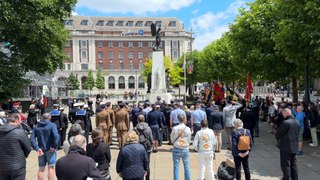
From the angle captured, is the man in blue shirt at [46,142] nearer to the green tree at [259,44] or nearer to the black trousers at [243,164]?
the black trousers at [243,164]

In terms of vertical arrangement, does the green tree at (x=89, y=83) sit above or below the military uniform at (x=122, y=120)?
above

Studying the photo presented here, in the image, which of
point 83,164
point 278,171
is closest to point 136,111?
point 278,171

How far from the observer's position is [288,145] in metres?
7.72

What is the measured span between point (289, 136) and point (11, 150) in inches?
233

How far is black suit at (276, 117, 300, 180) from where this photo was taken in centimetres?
774

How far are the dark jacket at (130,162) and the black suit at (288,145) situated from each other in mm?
3806

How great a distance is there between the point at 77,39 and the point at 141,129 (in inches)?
3531

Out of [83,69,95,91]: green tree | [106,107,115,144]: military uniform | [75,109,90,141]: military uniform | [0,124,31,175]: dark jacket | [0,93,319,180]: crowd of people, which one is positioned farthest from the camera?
[83,69,95,91]: green tree

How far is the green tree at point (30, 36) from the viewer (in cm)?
1970

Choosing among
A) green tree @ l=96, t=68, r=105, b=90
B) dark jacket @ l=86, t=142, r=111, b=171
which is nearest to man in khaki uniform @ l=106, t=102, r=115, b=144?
dark jacket @ l=86, t=142, r=111, b=171

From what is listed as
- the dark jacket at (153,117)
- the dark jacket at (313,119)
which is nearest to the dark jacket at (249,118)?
the dark jacket at (313,119)

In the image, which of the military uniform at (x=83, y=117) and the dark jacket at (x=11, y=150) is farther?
the military uniform at (x=83, y=117)

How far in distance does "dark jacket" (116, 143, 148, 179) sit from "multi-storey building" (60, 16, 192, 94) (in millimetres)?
87788

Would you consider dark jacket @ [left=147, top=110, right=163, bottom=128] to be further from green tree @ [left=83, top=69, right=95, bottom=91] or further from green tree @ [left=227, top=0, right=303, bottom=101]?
green tree @ [left=83, top=69, right=95, bottom=91]
